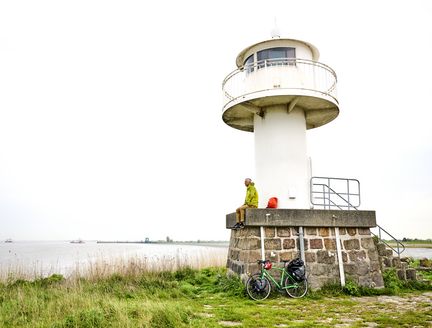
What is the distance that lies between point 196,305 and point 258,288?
1552 mm

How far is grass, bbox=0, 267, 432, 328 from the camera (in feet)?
20.6

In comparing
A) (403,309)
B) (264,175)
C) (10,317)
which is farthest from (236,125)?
(10,317)

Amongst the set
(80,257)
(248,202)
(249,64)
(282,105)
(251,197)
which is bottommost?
(80,257)

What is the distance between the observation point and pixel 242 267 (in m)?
9.88

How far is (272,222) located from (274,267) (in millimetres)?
1092

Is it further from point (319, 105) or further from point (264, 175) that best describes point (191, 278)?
point (319, 105)

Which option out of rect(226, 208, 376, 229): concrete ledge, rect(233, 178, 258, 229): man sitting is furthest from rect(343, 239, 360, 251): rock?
rect(233, 178, 258, 229): man sitting

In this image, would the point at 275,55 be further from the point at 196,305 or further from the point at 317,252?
the point at 196,305

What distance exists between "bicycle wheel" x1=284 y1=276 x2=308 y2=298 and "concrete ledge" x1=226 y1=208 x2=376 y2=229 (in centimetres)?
138

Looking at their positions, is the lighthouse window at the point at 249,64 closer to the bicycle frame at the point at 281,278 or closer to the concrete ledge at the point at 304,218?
the concrete ledge at the point at 304,218

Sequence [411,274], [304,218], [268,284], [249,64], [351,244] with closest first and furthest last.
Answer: [268,284] → [304,218] → [351,244] → [411,274] → [249,64]

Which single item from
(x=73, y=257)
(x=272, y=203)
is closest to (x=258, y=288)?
(x=272, y=203)

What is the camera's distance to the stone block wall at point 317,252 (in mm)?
9719

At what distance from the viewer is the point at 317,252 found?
995 centimetres
